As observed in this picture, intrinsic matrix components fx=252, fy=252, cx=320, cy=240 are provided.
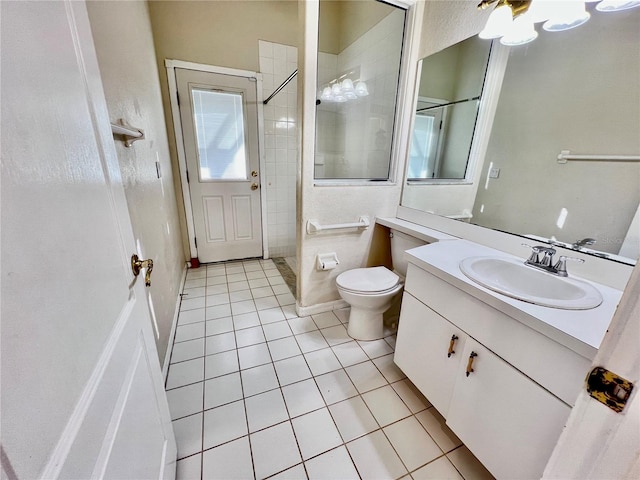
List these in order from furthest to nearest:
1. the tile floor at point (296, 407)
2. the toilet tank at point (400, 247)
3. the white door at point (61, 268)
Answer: the toilet tank at point (400, 247), the tile floor at point (296, 407), the white door at point (61, 268)

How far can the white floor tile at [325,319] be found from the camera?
1971 millimetres

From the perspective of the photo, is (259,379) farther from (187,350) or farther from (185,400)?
(187,350)

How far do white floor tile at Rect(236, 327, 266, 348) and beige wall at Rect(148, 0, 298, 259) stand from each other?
168 cm

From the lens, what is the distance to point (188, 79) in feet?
7.98

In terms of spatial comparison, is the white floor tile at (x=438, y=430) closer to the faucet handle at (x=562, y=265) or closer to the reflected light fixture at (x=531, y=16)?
the faucet handle at (x=562, y=265)

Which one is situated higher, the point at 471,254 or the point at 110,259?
the point at 110,259

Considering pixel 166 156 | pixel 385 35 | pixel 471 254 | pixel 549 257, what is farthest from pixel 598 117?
pixel 166 156

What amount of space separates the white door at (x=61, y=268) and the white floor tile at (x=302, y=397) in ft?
2.56

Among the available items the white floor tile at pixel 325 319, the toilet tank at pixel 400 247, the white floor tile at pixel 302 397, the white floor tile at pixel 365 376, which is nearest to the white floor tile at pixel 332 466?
the white floor tile at pixel 302 397

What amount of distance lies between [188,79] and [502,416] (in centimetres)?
328

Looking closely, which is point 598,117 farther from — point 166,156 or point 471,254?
point 166,156

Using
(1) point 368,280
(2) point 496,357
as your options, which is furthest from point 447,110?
(2) point 496,357

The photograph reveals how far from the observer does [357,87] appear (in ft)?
7.42

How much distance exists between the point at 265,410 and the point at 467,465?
0.95 metres
